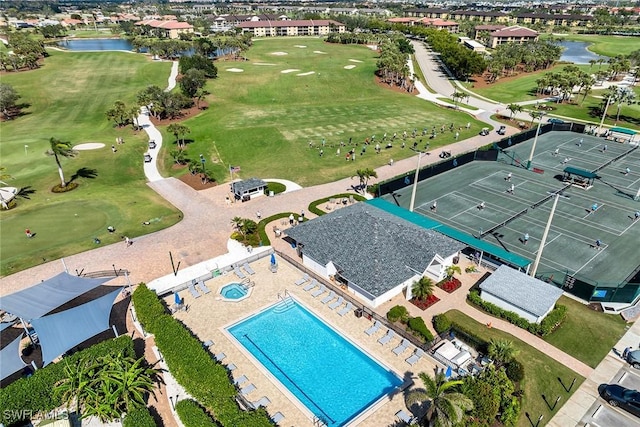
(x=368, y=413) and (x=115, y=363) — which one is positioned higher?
(x=115, y=363)

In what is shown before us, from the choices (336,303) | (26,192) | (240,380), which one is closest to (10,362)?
(240,380)

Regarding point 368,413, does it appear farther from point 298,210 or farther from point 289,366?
point 298,210

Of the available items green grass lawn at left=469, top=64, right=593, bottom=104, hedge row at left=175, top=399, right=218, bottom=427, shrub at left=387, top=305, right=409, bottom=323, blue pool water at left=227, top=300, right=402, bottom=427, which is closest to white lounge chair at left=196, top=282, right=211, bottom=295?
blue pool water at left=227, top=300, right=402, bottom=427

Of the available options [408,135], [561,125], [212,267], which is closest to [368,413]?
[212,267]

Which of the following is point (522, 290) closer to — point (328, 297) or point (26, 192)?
point (328, 297)

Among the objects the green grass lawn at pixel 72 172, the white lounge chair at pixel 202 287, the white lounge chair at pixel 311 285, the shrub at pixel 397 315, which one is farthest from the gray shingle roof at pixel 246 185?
the shrub at pixel 397 315
